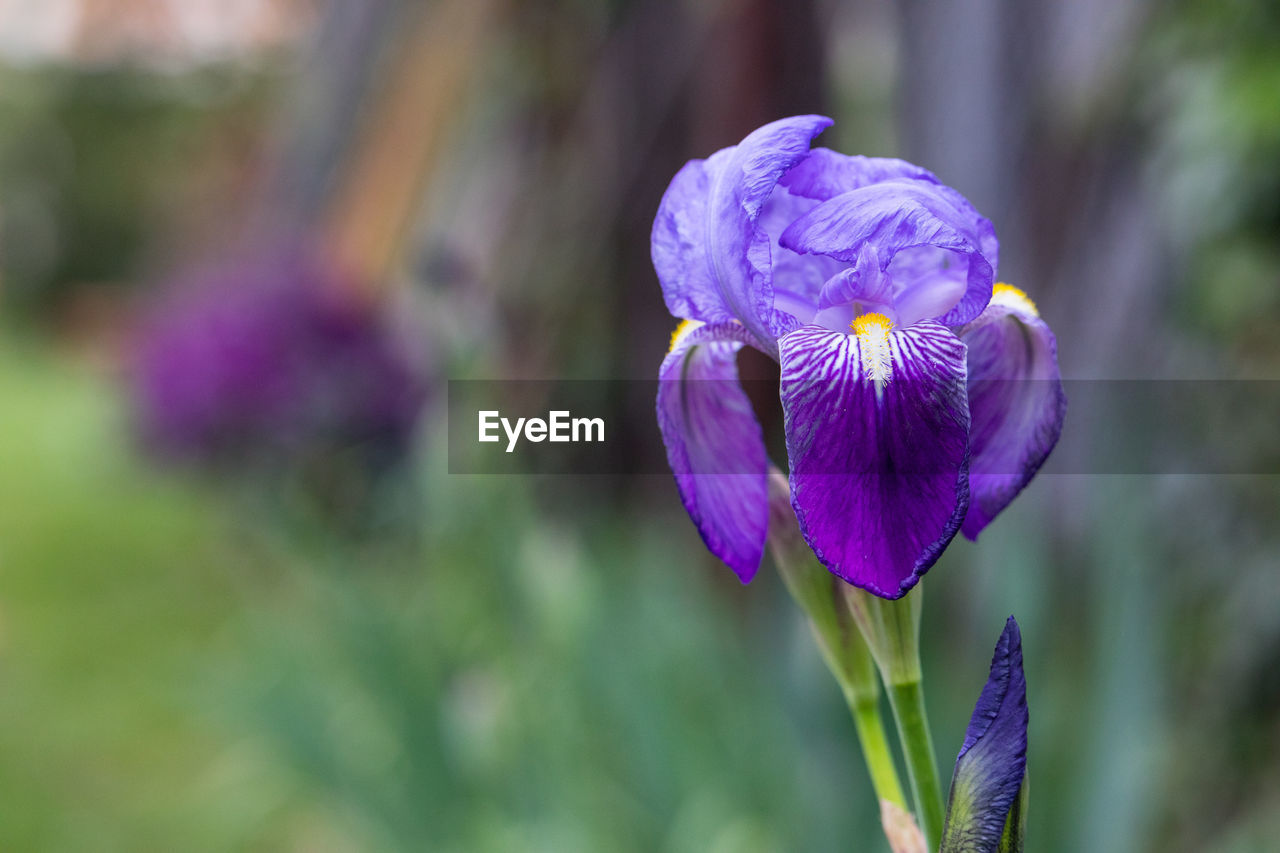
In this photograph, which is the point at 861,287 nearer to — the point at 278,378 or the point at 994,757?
the point at 994,757

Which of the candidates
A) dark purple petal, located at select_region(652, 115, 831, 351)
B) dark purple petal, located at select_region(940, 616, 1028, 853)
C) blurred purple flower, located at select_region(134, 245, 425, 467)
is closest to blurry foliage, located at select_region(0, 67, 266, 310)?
blurred purple flower, located at select_region(134, 245, 425, 467)

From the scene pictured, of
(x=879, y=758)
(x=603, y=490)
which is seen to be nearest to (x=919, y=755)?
(x=879, y=758)

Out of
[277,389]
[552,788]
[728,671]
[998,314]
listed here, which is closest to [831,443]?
[998,314]

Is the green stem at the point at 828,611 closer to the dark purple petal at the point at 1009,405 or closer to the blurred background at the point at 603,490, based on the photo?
the dark purple petal at the point at 1009,405

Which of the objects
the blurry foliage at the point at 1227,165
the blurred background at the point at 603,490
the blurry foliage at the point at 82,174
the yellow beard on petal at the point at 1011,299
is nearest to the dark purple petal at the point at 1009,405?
the yellow beard on petal at the point at 1011,299

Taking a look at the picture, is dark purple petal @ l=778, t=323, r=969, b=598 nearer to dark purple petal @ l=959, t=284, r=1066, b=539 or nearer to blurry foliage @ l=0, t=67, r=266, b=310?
dark purple petal @ l=959, t=284, r=1066, b=539

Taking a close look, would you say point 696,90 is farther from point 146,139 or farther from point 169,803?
point 146,139
